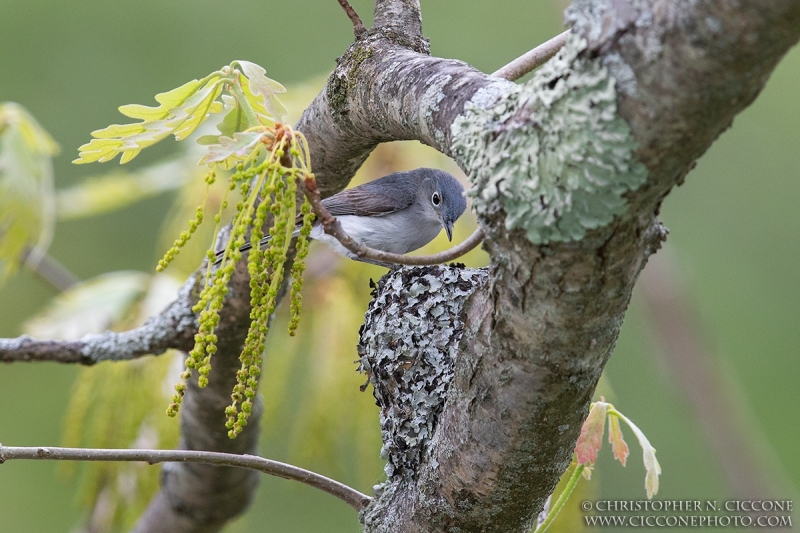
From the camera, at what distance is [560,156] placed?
92 cm

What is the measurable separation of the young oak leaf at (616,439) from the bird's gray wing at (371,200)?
1.53 m

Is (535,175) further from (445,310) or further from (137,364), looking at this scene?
(137,364)

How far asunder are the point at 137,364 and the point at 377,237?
0.99 metres

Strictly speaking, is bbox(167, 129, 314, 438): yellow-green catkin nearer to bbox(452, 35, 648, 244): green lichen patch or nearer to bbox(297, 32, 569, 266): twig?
bbox(297, 32, 569, 266): twig

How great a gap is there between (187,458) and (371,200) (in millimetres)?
1646

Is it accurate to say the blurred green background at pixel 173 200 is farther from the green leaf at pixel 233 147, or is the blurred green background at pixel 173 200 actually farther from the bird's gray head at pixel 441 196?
the green leaf at pixel 233 147

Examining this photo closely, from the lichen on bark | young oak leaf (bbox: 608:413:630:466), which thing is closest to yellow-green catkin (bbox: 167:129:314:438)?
the lichen on bark

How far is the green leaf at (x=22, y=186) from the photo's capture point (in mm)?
2170

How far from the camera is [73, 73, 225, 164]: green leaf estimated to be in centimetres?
121

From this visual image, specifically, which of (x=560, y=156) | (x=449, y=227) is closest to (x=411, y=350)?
(x=560, y=156)

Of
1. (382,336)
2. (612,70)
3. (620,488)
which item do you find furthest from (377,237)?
(620,488)

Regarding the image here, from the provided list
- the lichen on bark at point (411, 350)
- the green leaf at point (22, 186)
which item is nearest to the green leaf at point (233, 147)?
the lichen on bark at point (411, 350)

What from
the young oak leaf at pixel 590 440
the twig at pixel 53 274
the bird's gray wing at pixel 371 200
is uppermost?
the bird's gray wing at pixel 371 200

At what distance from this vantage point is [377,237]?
2.92 m
